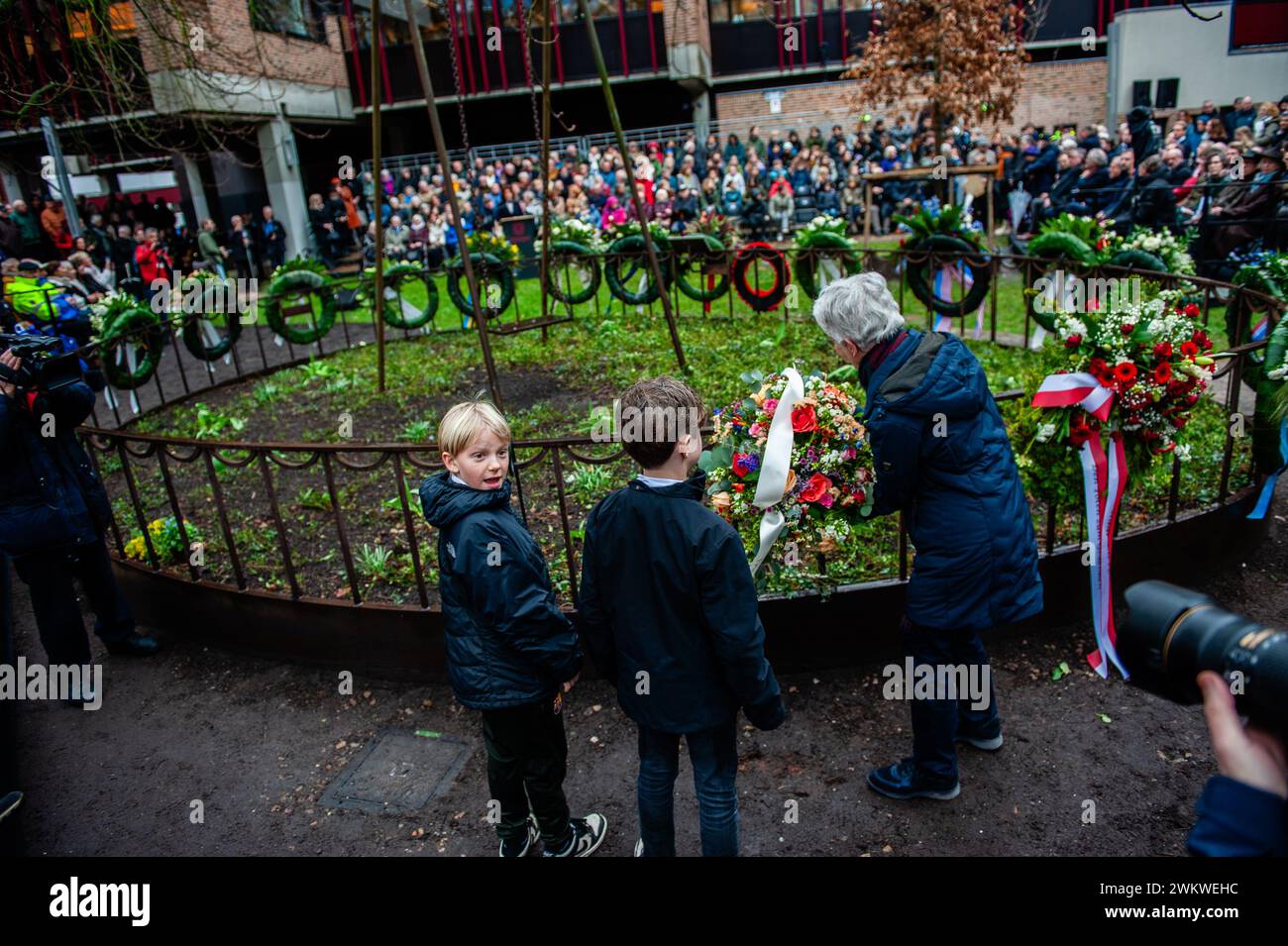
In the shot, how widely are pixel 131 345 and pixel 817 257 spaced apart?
23.2ft

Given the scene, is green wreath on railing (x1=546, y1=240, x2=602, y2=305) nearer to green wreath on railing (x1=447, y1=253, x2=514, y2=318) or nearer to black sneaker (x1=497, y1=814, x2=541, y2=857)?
green wreath on railing (x1=447, y1=253, x2=514, y2=318)

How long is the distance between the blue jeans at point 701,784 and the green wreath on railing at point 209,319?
8471mm

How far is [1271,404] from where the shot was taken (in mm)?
4156

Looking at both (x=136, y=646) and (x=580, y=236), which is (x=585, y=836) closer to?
(x=136, y=646)

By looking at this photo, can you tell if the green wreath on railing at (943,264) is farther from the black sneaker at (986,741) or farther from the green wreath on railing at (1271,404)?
the black sneaker at (986,741)

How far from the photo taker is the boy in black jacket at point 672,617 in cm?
235

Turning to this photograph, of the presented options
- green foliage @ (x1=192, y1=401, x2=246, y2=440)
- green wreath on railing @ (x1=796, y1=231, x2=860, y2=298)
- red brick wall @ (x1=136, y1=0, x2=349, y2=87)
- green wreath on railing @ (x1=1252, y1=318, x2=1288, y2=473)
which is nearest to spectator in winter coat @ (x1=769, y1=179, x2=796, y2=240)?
green wreath on railing @ (x1=796, y1=231, x2=860, y2=298)

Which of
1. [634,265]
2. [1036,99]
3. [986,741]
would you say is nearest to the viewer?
[986,741]

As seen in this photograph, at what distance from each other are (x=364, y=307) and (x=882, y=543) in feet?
31.9

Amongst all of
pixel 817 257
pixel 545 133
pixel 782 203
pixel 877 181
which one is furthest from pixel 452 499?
pixel 782 203

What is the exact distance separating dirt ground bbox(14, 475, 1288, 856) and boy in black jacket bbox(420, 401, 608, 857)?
56 centimetres

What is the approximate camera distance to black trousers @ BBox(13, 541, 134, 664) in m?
4.13
